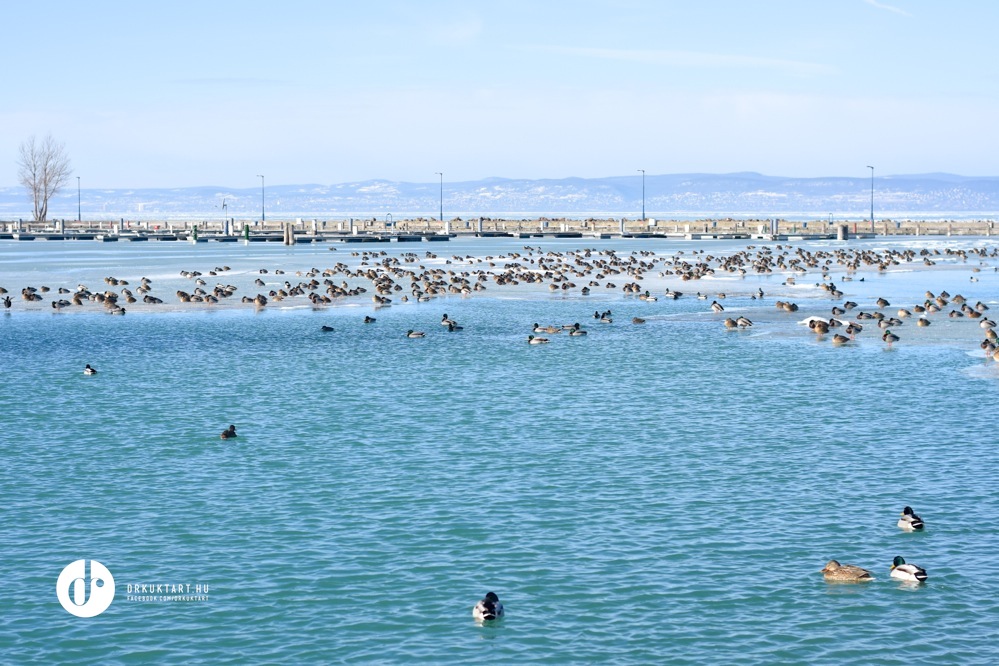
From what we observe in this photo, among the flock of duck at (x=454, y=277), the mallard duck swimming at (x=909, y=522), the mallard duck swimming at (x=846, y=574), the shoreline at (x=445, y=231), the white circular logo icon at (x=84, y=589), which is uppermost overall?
the shoreline at (x=445, y=231)

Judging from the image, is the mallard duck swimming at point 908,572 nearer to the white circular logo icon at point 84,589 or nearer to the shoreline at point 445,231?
the white circular logo icon at point 84,589

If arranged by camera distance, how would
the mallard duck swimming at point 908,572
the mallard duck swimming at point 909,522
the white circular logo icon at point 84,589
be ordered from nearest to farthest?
the white circular logo icon at point 84,589 → the mallard duck swimming at point 908,572 → the mallard duck swimming at point 909,522

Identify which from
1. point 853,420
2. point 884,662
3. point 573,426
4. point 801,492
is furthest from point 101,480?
point 853,420

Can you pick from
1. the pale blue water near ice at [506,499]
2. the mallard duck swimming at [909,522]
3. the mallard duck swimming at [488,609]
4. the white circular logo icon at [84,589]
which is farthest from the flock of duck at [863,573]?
the white circular logo icon at [84,589]

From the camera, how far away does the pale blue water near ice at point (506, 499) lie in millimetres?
13820

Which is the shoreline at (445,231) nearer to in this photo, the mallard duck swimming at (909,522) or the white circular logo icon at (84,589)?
the white circular logo icon at (84,589)

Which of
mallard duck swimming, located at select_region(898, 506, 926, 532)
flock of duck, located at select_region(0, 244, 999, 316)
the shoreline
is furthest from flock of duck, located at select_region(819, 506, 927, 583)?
the shoreline

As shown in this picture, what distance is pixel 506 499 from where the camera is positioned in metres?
19.1

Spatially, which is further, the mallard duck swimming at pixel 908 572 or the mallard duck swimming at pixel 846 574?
the mallard duck swimming at pixel 846 574

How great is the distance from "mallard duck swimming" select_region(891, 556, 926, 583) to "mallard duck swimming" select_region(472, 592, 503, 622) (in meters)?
4.87

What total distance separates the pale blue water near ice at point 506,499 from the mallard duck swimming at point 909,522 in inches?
4.6

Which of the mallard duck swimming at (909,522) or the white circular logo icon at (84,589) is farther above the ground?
the mallard duck swimming at (909,522)

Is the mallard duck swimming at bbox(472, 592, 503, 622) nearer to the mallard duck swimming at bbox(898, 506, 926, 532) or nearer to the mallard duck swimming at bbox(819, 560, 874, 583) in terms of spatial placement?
the mallard duck swimming at bbox(819, 560, 874, 583)

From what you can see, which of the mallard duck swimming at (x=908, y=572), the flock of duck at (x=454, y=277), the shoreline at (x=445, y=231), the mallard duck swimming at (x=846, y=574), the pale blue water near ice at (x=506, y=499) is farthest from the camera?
the shoreline at (x=445, y=231)
